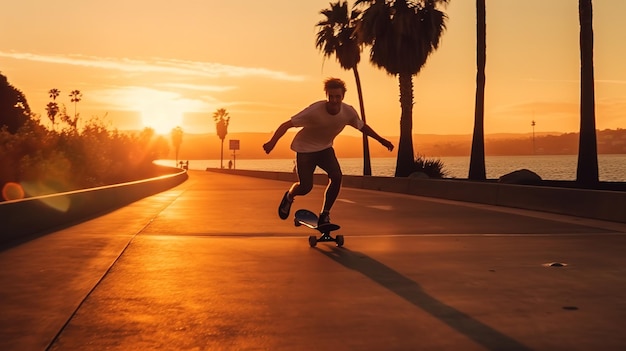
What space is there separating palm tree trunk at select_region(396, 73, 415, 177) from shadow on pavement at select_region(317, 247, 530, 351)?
35.4m

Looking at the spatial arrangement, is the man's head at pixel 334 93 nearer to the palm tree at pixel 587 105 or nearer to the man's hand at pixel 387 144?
the man's hand at pixel 387 144

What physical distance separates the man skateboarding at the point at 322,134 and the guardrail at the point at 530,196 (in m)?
6.16

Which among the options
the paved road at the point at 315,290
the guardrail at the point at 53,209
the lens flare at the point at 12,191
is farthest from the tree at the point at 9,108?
the paved road at the point at 315,290

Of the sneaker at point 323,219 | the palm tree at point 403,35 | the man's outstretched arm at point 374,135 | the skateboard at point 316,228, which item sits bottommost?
the skateboard at point 316,228

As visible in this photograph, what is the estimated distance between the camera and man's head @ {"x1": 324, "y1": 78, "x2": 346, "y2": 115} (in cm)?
1023

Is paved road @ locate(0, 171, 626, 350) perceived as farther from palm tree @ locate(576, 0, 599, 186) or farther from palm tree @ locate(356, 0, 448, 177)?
palm tree @ locate(356, 0, 448, 177)

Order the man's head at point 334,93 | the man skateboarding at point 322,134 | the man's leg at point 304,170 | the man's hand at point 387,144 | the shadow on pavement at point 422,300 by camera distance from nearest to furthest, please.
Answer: the shadow on pavement at point 422,300
the man's head at point 334,93
the man skateboarding at point 322,134
the man's leg at point 304,170
the man's hand at point 387,144

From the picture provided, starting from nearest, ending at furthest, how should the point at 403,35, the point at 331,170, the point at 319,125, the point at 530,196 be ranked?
the point at 319,125 → the point at 331,170 → the point at 530,196 → the point at 403,35

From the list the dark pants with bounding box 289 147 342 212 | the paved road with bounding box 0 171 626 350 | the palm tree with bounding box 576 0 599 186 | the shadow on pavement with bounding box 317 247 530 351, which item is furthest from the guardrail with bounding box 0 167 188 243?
the palm tree with bounding box 576 0 599 186

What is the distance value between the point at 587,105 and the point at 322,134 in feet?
54.8

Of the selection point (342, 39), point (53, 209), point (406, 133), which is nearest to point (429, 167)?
point (406, 133)

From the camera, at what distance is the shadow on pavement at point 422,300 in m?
5.39

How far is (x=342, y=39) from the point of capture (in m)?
64.7

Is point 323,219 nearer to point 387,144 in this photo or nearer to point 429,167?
point 387,144
